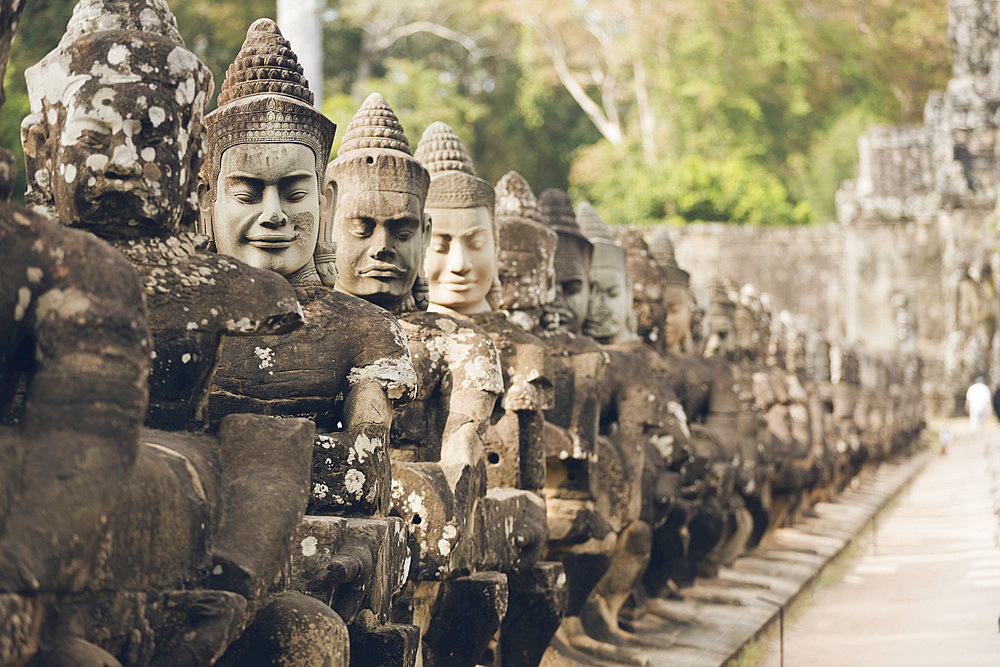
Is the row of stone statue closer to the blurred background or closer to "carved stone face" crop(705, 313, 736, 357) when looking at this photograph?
"carved stone face" crop(705, 313, 736, 357)

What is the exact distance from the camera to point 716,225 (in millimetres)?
37625

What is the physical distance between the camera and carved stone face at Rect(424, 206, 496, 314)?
5.64 m

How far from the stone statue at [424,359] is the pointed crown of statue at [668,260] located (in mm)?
4480

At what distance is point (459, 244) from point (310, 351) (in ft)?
6.09

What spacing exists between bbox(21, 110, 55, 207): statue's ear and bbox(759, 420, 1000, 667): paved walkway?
5270 mm

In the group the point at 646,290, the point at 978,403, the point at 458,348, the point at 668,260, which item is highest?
the point at 668,260

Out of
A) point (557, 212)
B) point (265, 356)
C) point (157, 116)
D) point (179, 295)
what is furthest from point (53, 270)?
point (557, 212)

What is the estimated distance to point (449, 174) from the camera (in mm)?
5719

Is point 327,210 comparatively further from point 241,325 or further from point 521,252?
point 521,252

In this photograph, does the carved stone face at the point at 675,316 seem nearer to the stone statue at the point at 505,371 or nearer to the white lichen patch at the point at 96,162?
the stone statue at the point at 505,371

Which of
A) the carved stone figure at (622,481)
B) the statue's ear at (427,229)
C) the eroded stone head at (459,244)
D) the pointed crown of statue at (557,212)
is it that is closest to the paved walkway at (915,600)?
the carved stone figure at (622,481)

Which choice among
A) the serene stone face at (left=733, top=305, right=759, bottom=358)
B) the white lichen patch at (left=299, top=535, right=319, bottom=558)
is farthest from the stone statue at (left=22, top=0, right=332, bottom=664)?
the serene stone face at (left=733, top=305, right=759, bottom=358)

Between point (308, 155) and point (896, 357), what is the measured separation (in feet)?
80.7

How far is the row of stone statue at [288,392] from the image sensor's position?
241 centimetres
